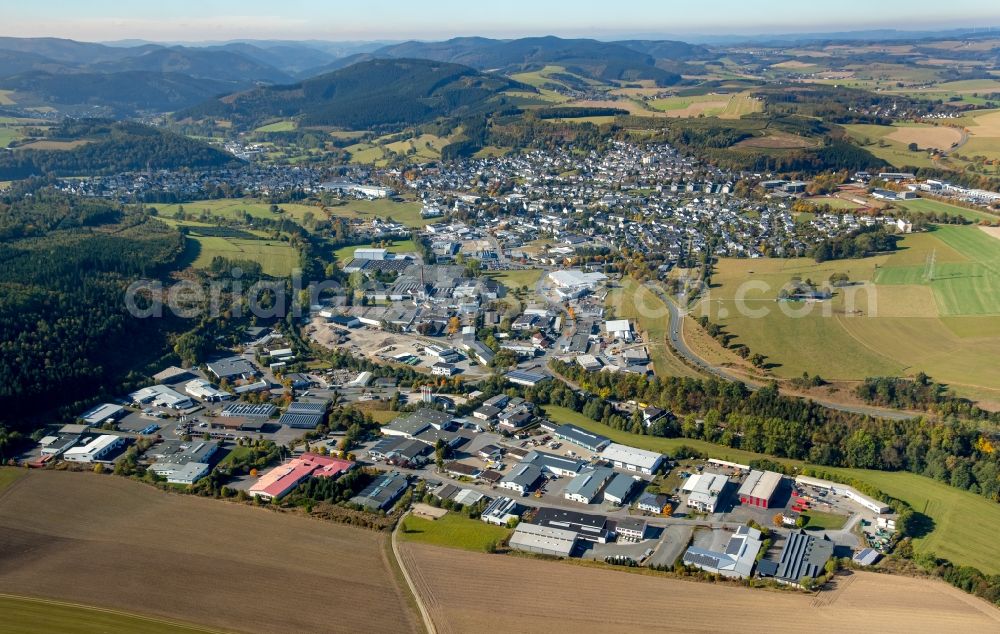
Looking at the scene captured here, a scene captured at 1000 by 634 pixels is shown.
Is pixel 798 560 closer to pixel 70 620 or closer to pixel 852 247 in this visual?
pixel 70 620

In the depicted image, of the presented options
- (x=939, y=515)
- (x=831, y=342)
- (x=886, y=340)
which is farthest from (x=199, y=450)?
(x=886, y=340)

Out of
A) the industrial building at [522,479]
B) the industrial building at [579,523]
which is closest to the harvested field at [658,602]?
the industrial building at [579,523]

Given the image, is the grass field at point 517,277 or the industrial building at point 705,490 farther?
the grass field at point 517,277

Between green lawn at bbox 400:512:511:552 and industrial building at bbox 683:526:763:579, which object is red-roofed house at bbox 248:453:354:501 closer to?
green lawn at bbox 400:512:511:552

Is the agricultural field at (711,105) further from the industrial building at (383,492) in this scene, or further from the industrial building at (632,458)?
the industrial building at (383,492)

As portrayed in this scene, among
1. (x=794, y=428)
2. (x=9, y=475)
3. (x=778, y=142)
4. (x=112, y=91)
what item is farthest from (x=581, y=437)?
(x=112, y=91)

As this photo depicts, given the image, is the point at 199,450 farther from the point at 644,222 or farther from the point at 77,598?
the point at 644,222
